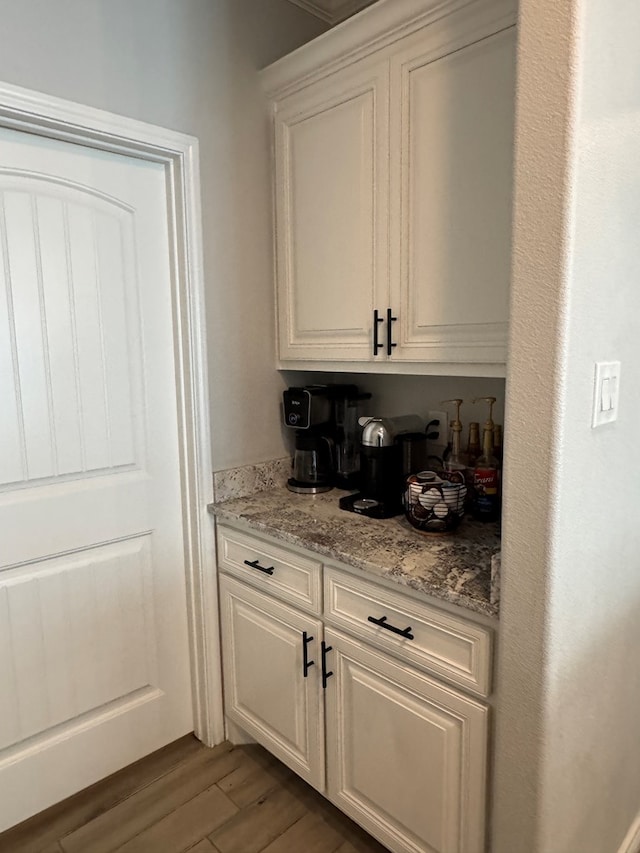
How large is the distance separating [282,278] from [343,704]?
1.34 m

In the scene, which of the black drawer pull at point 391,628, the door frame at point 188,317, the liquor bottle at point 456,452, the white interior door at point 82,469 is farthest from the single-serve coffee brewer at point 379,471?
the white interior door at point 82,469

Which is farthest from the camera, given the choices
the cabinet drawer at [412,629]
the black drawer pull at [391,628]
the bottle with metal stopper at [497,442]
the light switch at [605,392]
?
the bottle with metal stopper at [497,442]

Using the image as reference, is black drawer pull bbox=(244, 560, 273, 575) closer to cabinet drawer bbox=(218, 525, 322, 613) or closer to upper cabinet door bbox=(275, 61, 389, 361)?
cabinet drawer bbox=(218, 525, 322, 613)

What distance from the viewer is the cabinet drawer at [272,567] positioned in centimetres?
159

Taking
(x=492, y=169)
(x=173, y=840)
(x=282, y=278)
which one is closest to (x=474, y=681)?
(x=173, y=840)

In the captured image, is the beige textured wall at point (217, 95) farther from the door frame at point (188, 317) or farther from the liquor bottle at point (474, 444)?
the liquor bottle at point (474, 444)

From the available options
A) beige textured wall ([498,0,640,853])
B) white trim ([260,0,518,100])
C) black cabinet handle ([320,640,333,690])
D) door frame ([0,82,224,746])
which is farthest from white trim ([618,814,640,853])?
white trim ([260,0,518,100])

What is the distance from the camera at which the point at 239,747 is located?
200 centimetres

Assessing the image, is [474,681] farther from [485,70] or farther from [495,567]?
[485,70]

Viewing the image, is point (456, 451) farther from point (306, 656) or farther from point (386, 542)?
point (306, 656)

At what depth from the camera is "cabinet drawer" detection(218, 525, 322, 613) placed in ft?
5.20

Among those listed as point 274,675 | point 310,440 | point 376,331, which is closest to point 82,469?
point 310,440

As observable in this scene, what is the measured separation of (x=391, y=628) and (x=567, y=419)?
664mm

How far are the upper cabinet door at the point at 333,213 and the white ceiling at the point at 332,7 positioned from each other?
0.44 m
